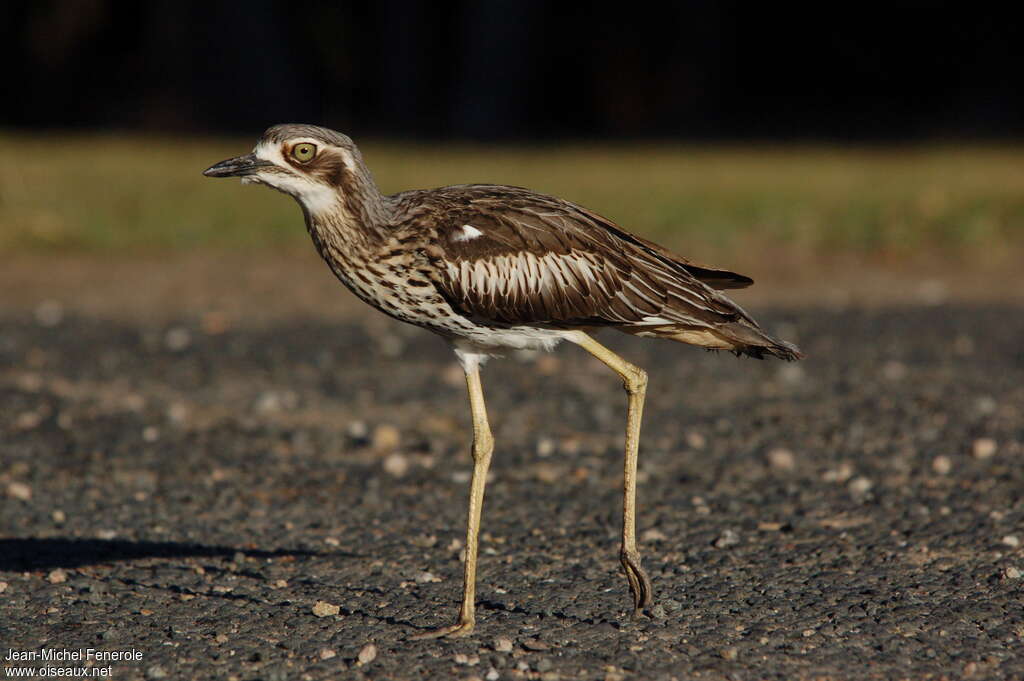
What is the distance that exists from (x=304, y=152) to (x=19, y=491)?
302cm

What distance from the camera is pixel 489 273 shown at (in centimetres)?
511

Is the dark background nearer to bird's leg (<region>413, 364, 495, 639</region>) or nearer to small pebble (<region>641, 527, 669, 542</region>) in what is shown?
small pebble (<region>641, 527, 669, 542</region>)

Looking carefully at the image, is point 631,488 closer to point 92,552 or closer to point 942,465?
point 92,552

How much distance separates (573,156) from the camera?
22203 millimetres

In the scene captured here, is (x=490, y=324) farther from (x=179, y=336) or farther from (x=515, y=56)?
(x=515, y=56)

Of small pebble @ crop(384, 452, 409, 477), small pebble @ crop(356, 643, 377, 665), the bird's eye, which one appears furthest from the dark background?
small pebble @ crop(356, 643, 377, 665)

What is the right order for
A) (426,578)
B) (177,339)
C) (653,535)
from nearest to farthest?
(426,578), (653,535), (177,339)

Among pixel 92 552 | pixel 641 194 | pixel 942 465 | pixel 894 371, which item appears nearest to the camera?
pixel 92 552

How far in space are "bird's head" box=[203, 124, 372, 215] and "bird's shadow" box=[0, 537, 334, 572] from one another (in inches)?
72.6

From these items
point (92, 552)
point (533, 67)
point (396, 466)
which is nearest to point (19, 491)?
point (92, 552)

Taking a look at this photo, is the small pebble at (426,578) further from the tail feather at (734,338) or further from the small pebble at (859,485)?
the small pebble at (859,485)

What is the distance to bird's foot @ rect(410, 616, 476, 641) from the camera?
16.3ft

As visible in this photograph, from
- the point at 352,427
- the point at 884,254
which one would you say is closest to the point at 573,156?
the point at 884,254

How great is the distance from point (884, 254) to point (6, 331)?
8044 millimetres
